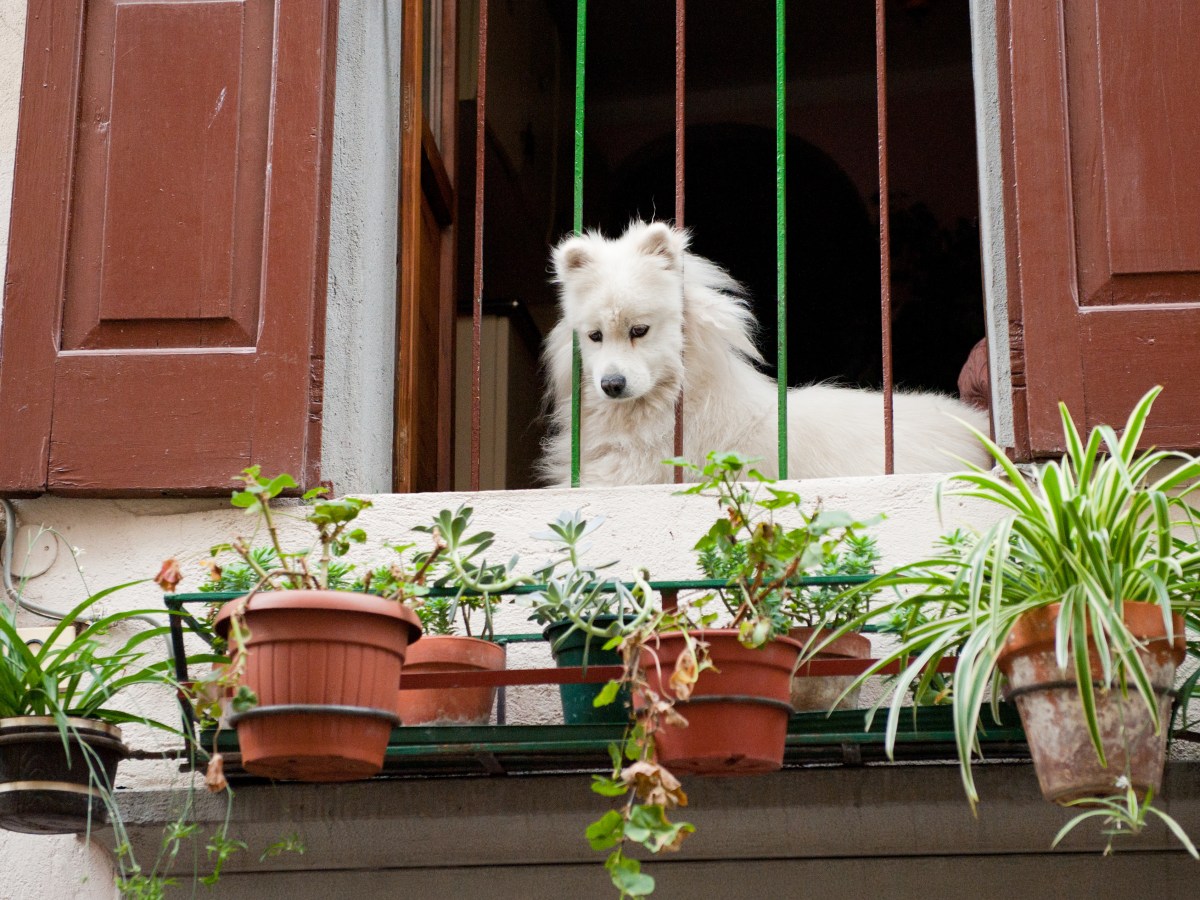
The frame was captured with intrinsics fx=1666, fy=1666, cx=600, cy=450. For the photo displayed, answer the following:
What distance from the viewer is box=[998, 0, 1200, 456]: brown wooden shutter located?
3117 millimetres

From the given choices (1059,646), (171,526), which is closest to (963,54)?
(171,526)

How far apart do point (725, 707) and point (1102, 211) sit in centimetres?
142

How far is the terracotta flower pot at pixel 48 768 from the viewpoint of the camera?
2564mm

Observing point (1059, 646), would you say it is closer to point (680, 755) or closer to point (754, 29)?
point (680, 755)

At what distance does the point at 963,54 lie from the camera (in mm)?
7879

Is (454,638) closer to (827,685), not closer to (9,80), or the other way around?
(827,685)

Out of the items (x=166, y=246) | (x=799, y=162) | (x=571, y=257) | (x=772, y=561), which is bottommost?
(x=772, y=561)

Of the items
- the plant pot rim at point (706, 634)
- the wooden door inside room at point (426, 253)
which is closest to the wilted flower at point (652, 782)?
the plant pot rim at point (706, 634)

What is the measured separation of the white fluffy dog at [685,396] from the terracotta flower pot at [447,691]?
4.65ft

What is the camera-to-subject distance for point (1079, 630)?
2.25 meters

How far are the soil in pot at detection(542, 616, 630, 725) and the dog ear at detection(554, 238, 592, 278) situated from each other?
194cm

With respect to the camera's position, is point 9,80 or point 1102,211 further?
point 9,80

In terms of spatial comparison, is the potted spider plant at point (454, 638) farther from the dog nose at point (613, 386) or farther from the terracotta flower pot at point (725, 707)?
the dog nose at point (613, 386)

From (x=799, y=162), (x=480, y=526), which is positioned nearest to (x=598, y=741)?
(x=480, y=526)
